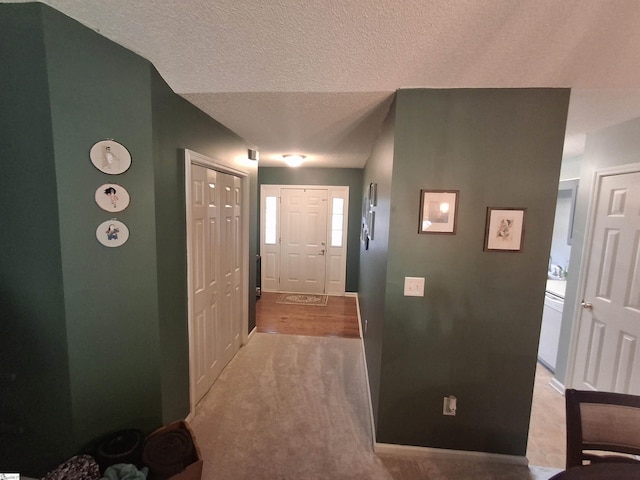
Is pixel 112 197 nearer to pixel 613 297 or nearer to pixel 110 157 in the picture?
pixel 110 157

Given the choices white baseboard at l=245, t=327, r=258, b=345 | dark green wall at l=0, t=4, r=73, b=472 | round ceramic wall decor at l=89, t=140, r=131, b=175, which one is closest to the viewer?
dark green wall at l=0, t=4, r=73, b=472

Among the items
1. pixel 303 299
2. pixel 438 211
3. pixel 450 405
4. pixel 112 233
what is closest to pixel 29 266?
pixel 112 233

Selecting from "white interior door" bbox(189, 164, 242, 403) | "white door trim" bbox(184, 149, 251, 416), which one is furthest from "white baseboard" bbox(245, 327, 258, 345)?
"white door trim" bbox(184, 149, 251, 416)

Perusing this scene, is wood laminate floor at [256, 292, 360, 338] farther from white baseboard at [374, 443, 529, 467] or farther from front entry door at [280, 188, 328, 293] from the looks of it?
white baseboard at [374, 443, 529, 467]

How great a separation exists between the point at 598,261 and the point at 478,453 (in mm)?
1807

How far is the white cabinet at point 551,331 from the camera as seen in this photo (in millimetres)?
2721

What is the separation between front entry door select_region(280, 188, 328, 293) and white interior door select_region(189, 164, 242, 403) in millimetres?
2181

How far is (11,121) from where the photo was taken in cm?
128

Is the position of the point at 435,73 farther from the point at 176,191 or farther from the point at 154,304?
the point at 154,304

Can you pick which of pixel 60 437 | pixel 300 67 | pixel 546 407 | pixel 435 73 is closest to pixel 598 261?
pixel 546 407

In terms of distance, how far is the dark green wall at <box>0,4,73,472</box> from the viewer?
1259 millimetres

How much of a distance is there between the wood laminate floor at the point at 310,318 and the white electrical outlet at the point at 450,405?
181 centimetres

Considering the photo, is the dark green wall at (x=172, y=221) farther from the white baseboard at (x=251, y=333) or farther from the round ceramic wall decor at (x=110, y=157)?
the white baseboard at (x=251, y=333)

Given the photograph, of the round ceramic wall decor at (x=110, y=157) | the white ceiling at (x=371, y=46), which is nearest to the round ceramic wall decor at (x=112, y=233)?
the round ceramic wall decor at (x=110, y=157)
